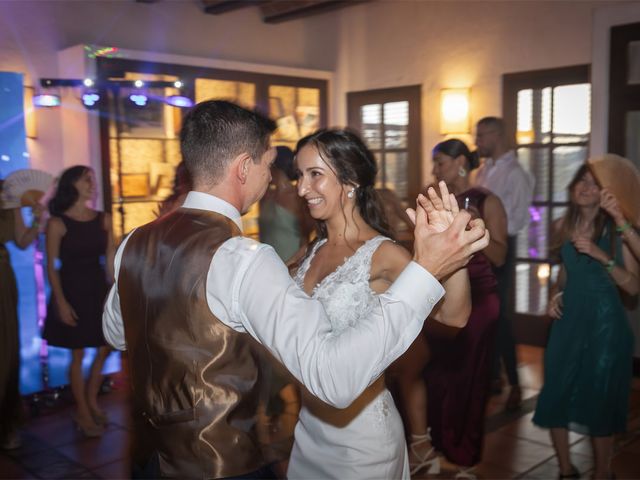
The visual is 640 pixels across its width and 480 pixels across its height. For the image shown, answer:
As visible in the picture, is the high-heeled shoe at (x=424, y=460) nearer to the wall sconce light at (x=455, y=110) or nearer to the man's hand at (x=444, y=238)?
the man's hand at (x=444, y=238)

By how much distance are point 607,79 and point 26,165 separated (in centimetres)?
435

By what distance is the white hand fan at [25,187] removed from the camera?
13.2ft

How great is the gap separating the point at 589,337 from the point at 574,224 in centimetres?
54

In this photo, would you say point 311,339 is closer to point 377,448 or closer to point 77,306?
point 377,448

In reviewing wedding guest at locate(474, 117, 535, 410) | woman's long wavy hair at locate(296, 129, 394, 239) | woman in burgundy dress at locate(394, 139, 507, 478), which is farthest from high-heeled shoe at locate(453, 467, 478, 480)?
woman's long wavy hair at locate(296, 129, 394, 239)

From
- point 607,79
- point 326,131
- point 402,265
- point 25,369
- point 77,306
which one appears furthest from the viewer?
point 607,79

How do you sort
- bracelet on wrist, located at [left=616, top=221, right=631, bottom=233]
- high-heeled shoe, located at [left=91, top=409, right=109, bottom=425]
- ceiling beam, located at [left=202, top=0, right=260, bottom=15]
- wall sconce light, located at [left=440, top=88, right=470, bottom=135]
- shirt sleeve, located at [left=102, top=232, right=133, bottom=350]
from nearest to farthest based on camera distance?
1. shirt sleeve, located at [left=102, top=232, right=133, bottom=350]
2. bracelet on wrist, located at [left=616, top=221, right=631, bottom=233]
3. high-heeled shoe, located at [left=91, top=409, right=109, bottom=425]
4. ceiling beam, located at [left=202, top=0, right=260, bottom=15]
5. wall sconce light, located at [left=440, top=88, right=470, bottom=135]

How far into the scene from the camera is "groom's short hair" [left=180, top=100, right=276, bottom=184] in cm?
141

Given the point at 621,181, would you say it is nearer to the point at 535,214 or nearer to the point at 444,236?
the point at 444,236

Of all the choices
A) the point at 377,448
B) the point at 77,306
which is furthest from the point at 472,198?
the point at 77,306

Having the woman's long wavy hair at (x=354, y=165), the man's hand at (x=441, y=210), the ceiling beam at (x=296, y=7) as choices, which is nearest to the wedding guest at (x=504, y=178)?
the ceiling beam at (x=296, y=7)

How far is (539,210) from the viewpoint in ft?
17.5

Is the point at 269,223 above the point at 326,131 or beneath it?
beneath

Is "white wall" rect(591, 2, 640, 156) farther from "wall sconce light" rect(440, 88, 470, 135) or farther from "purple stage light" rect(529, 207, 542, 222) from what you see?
"wall sconce light" rect(440, 88, 470, 135)
